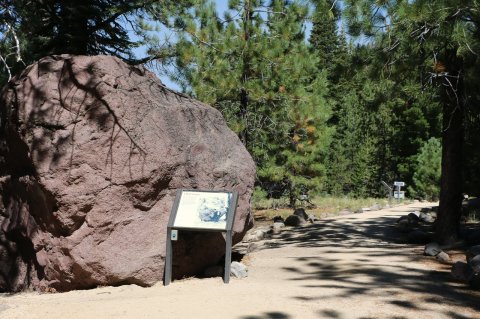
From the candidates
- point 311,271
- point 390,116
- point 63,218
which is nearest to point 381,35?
point 311,271

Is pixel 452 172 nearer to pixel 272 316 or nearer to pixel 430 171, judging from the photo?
pixel 272 316

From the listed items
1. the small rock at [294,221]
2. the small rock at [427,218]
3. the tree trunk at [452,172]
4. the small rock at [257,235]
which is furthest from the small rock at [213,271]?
the small rock at [427,218]

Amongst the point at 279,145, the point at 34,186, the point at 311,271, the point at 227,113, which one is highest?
the point at 227,113

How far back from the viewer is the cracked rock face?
6.07m

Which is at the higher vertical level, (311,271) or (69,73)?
(69,73)

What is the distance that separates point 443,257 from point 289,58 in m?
7.29

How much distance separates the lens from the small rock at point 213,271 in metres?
6.79

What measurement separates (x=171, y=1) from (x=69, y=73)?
5446 millimetres

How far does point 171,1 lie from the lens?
11.2 metres

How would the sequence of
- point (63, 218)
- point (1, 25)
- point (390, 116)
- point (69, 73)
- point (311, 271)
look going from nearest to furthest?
point (63, 218) < point (69, 73) < point (311, 271) < point (1, 25) < point (390, 116)

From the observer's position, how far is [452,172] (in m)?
9.07

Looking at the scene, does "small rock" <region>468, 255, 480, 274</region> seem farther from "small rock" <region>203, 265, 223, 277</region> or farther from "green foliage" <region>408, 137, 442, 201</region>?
"green foliage" <region>408, 137, 442, 201</region>

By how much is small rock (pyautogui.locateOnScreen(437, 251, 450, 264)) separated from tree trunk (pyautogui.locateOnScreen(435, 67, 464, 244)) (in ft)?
4.58

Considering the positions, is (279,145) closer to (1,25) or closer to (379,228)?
(379,228)
